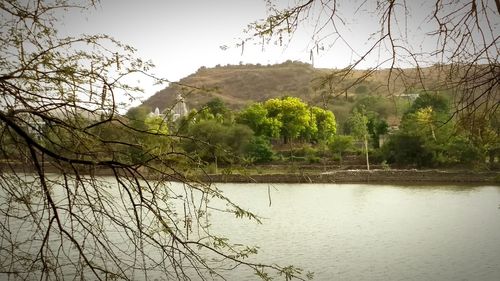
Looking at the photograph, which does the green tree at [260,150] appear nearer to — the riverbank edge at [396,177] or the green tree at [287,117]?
the green tree at [287,117]

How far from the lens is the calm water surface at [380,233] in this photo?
726 centimetres

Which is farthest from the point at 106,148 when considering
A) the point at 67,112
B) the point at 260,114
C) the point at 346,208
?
the point at 260,114

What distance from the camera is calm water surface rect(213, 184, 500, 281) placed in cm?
726

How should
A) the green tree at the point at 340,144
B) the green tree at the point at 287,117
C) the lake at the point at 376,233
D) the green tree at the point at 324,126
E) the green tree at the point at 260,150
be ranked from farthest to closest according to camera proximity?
the green tree at the point at 324,126 → the green tree at the point at 287,117 → the green tree at the point at 260,150 → the green tree at the point at 340,144 → the lake at the point at 376,233

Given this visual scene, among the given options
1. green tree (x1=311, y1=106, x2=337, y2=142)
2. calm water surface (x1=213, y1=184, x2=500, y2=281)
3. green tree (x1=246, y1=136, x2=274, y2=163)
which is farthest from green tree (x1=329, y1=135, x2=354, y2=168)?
calm water surface (x1=213, y1=184, x2=500, y2=281)

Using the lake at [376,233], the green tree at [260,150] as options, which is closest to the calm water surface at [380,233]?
the lake at [376,233]

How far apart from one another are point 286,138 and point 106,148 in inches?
1240

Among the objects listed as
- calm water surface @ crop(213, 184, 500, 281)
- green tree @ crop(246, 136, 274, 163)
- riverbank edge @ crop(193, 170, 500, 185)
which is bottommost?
calm water surface @ crop(213, 184, 500, 281)

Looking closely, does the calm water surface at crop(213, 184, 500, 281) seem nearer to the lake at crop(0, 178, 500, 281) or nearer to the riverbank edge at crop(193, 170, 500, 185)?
the lake at crop(0, 178, 500, 281)

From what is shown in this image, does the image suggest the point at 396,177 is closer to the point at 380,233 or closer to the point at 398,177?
the point at 398,177

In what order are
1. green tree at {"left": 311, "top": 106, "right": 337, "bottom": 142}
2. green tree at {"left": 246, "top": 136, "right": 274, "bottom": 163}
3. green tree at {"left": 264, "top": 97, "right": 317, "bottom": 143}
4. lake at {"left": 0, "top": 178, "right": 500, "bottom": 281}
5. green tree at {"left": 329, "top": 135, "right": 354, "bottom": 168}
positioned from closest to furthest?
1. lake at {"left": 0, "top": 178, "right": 500, "bottom": 281}
2. green tree at {"left": 329, "top": 135, "right": 354, "bottom": 168}
3. green tree at {"left": 246, "top": 136, "right": 274, "bottom": 163}
4. green tree at {"left": 264, "top": 97, "right": 317, "bottom": 143}
5. green tree at {"left": 311, "top": 106, "right": 337, "bottom": 142}

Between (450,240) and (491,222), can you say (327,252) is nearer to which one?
(450,240)

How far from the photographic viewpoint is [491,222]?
11555 millimetres

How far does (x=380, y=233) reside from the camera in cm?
1045
